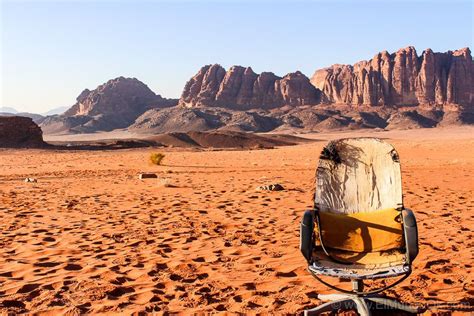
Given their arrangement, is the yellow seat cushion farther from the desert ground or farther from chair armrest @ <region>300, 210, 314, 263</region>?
the desert ground

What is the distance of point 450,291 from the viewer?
4.74 meters

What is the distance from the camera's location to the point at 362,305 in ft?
13.5

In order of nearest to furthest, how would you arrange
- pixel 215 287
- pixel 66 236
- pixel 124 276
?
pixel 215 287, pixel 124 276, pixel 66 236

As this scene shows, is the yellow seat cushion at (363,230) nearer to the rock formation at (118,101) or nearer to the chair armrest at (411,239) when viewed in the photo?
the chair armrest at (411,239)

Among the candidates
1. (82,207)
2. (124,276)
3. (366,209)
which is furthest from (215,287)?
(82,207)

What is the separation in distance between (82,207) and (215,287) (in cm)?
636

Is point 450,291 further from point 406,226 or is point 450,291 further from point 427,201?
point 427,201

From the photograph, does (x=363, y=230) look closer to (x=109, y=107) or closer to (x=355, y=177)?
(x=355, y=177)

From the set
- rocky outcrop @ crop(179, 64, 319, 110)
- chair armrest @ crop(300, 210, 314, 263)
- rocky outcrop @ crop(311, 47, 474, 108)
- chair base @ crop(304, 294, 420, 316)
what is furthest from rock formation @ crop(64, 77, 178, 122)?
chair armrest @ crop(300, 210, 314, 263)

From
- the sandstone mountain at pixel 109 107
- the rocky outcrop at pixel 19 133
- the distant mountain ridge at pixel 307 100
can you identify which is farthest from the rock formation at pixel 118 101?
the rocky outcrop at pixel 19 133

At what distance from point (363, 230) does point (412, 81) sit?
493ft

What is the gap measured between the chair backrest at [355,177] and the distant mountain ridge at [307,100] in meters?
110

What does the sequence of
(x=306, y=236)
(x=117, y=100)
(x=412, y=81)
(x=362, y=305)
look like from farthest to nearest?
(x=117, y=100)
(x=412, y=81)
(x=362, y=305)
(x=306, y=236)

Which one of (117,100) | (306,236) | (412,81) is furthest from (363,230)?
(117,100)
